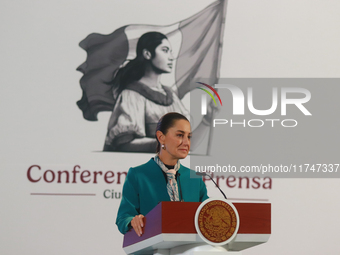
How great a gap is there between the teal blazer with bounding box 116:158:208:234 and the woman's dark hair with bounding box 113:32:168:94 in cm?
232

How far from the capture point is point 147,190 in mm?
2484

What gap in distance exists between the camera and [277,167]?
4.73 meters

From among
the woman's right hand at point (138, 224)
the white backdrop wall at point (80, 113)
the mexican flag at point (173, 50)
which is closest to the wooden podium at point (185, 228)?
the woman's right hand at point (138, 224)

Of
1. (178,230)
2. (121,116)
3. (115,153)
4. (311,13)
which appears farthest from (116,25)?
(178,230)

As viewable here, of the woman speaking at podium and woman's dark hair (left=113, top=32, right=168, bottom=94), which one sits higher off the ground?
woman's dark hair (left=113, top=32, right=168, bottom=94)

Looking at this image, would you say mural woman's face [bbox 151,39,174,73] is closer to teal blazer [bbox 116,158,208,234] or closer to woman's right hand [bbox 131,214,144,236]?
teal blazer [bbox 116,158,208,234]

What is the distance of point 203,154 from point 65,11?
6.45 ft

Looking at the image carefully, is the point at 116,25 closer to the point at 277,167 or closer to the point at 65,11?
the point at 65,11

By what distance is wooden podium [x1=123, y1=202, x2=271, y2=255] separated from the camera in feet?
5.86

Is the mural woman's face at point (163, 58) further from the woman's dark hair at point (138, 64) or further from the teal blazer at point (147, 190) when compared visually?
the teal blazer at point (147, 190)

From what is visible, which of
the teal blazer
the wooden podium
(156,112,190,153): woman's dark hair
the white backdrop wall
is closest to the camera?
the wooden podium

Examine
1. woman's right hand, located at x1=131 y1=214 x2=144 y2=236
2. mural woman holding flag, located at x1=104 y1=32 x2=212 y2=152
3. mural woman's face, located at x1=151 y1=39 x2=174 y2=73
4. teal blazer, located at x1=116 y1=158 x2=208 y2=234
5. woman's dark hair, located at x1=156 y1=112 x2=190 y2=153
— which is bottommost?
woman's right hand, located at x1=131 y1=214 x2=144 y2=236

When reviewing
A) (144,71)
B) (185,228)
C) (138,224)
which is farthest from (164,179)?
(144,71)

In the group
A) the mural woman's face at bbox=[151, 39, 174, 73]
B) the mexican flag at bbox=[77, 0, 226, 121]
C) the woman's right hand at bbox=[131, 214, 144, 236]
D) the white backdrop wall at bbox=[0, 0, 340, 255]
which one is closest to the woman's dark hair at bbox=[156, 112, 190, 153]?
the woman's right hand at bbox=[131, 214, 144, 236]
